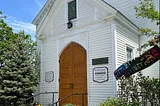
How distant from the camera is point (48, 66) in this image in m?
12.3

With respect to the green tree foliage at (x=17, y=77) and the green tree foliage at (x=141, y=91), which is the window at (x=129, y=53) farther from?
the green tree foliage at (x=17, y=77)

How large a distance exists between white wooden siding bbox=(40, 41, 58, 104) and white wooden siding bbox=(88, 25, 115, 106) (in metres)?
2.63

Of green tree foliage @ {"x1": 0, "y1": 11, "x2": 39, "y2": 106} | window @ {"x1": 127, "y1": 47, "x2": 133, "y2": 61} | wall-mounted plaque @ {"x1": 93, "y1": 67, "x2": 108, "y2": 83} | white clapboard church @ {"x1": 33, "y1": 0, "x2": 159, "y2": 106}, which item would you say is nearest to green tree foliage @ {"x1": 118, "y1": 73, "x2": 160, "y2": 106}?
white clapboard church @ {"x1": 33, "y1": 0, "x2": 159, "y2": 106}

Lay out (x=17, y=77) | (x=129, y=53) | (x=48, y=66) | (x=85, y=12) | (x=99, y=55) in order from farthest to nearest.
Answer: (x=48, y=66) → (x=17, y=77) → (x=129, y=53) → (x=85, y=12) → (x=99, y=55)

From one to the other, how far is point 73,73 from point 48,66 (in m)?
2.16

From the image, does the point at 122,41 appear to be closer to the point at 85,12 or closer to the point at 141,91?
the point at 85,12

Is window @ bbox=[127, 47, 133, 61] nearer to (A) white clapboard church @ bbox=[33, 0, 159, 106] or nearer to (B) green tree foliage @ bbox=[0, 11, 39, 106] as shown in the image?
(A) white clapboard church @ bbox=[33, 0, 159, 106]

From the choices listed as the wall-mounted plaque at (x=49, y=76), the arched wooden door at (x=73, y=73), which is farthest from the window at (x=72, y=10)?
the wall-mounted plaque at (x=49, y=76)

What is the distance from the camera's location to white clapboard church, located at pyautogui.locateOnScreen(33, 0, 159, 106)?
9422mm

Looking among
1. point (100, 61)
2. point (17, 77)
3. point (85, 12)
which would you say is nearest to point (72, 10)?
point (85, 12)

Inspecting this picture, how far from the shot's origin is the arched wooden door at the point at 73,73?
10.3m

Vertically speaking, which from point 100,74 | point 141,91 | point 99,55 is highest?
point 99,55

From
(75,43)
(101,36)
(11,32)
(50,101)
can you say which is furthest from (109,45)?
(11,32)

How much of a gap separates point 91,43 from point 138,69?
2.90 m
